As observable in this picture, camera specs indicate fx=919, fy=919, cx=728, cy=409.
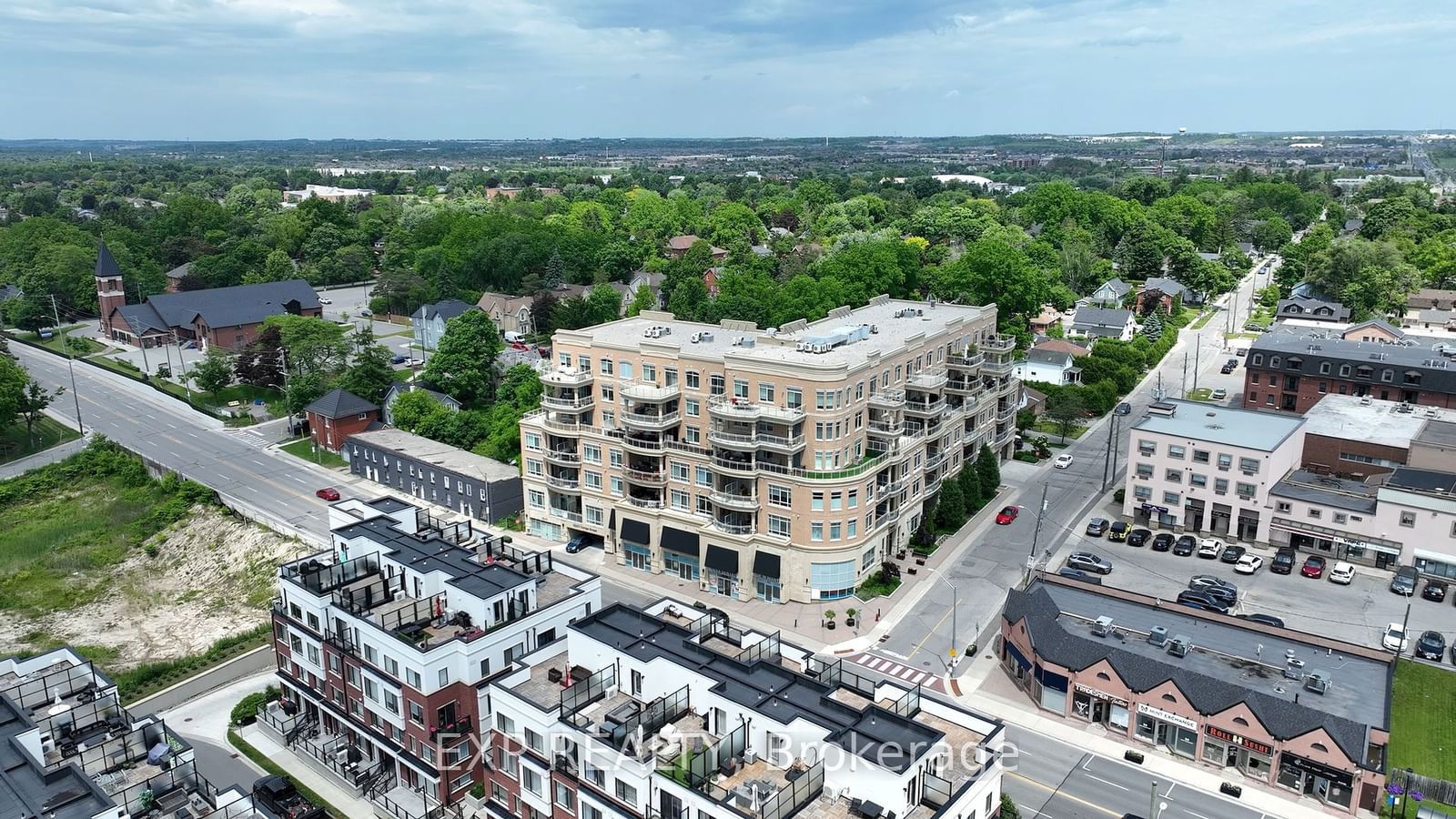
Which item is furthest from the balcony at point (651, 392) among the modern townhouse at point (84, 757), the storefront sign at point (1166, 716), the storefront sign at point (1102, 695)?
the storefront sign at point (1166, 716)

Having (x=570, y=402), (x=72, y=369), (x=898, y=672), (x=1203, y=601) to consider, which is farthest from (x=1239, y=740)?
(x=72, y=369)

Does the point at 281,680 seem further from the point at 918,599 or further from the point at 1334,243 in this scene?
the point at 1334,243

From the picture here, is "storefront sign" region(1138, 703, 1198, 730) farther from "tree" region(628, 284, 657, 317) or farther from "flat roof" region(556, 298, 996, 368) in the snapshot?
"tree" region(628, 284, 657, 317)

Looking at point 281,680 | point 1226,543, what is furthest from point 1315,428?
point 281,680

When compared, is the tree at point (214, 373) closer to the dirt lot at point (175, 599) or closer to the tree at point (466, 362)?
the tree at point (466, 362)

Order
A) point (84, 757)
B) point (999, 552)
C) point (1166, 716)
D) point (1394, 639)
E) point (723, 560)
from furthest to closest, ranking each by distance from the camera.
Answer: point (999, 552)
point (723, 560)
point (1394, 639)
point (1166, 716)
point (84, 757)

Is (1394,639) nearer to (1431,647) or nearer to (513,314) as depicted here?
(1431,647)
